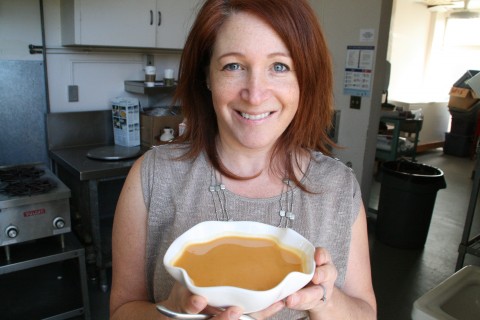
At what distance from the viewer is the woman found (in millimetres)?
893

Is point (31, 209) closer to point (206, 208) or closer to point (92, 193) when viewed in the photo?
point (92, 193)

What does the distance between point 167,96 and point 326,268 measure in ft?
9.04

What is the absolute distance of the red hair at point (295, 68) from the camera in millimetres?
901

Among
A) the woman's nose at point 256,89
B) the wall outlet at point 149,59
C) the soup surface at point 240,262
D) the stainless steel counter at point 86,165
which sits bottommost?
the stainless steel counter at point 86,165

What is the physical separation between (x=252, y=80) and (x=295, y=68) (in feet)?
0.38

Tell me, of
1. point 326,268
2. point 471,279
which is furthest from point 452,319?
point 326,268

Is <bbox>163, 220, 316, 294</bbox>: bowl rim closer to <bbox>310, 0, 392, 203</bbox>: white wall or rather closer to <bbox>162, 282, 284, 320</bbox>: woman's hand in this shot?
<bbox>162, 282, 284, 320</bbox>: woman's hand

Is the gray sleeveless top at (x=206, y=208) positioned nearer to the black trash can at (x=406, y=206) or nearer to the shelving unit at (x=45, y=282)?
the shelving unit at (x=45, y=282)

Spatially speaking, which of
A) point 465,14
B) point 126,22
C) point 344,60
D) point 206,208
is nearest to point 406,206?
point 344,60

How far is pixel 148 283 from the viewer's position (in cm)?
100

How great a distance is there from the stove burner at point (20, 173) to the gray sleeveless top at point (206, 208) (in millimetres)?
1524

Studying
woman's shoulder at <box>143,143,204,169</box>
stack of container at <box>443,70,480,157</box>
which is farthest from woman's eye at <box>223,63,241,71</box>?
stack of container at <box>443,70,480,157</box>

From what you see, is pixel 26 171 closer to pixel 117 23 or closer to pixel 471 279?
pixel 117 23

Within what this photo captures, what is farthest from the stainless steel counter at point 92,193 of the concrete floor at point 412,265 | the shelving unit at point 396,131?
the shelving unit at point 396,131
